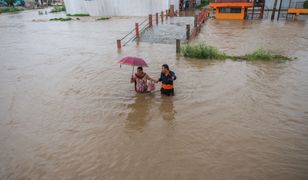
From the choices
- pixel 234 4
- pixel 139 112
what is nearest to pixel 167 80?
pixel 139 112

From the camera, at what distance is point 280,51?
12102 mm

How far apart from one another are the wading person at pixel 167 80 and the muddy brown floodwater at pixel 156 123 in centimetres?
23

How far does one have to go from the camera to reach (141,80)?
7090mm

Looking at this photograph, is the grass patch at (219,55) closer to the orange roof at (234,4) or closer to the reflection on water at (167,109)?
the reflection on water at (167,109)

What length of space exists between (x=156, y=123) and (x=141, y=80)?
1.71 m

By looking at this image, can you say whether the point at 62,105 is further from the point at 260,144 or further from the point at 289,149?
the point at 289,149

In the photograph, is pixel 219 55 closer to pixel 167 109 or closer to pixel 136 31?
pixel 167 109

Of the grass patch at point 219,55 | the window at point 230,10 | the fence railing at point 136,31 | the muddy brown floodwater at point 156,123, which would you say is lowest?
the muddy brown floodwater at point 156,123

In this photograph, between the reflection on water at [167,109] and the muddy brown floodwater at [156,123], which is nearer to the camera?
the muddy brown floodwater at [156,123]

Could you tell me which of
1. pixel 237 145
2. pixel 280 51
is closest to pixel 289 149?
pixel 237 145

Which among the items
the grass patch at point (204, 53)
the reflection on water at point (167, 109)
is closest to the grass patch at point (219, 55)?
the grass patch at point (204, 53)

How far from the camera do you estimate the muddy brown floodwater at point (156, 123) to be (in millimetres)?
4414

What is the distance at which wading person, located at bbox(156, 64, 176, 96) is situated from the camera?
6.47 meters

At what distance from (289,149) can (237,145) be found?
1027 millimetres
